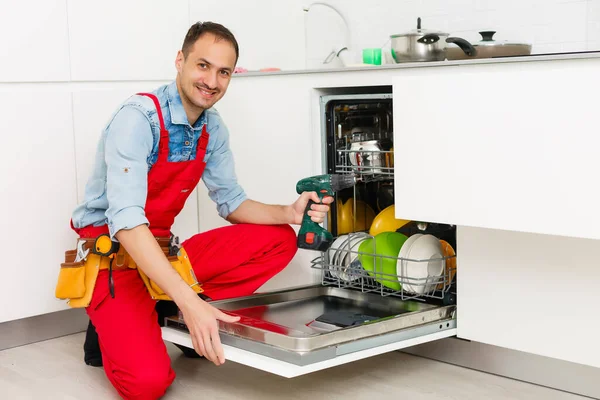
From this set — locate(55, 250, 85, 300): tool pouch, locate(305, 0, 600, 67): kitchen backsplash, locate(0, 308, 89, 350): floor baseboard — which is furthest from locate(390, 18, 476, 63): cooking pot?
locate(0, 308, 89, 350): floor baseboard

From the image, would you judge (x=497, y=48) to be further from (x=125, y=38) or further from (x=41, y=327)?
(x=41, y=327)

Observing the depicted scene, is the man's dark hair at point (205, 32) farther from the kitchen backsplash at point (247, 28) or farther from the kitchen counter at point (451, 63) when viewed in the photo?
the kitchen backsplash at point (247, 28)

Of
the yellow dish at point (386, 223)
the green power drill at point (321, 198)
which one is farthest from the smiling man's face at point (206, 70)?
the yellow dish at point (386, 223)

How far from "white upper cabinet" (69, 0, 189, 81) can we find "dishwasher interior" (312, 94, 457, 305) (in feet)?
2.64

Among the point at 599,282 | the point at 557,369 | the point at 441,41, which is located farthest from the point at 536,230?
the point at 441,41

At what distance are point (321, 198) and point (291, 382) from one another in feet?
1.89

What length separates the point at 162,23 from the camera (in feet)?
10.7

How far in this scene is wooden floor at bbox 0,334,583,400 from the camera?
238cm

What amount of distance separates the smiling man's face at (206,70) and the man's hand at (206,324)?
62 cm

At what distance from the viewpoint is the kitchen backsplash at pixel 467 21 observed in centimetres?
307

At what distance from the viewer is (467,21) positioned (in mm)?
3367

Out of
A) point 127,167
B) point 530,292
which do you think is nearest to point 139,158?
point 127,167

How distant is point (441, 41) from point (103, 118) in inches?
50.0

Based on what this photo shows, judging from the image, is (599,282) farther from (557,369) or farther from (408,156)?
(408,156)
